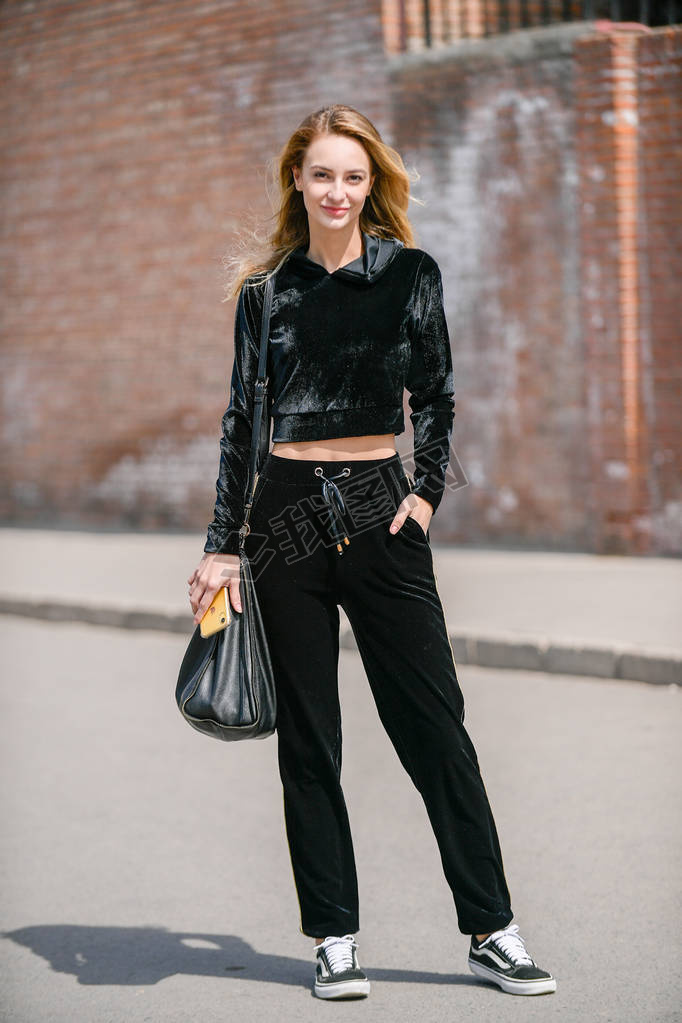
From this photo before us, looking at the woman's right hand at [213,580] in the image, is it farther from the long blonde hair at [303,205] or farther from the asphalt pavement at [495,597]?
the asphalt pavement at [495,597]

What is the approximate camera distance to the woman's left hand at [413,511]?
344cm

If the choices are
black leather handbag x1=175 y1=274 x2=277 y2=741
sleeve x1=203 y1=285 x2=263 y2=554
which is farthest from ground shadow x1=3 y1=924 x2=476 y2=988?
sleeve x1=203 y1=285 x2=263 y2=554

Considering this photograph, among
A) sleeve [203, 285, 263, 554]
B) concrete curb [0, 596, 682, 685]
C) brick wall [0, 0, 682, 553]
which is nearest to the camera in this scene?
sleeve [203, 285, 263, 554]

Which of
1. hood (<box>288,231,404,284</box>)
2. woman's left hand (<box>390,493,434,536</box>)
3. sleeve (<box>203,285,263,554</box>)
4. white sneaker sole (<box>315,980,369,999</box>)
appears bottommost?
white sneaker sole (<box>315,980,369,999</box>)

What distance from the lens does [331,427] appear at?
3.45 meters

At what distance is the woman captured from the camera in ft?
11.3

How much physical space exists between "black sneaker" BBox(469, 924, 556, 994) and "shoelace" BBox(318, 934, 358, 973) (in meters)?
0.30

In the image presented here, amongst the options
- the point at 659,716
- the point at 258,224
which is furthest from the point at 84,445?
the point at 258,224

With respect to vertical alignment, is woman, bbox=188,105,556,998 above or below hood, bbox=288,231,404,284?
below

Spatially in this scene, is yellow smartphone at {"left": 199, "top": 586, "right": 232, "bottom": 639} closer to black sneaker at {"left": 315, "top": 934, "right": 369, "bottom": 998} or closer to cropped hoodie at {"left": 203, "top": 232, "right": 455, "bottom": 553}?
cropped hoodie at {"left": 203, "top": 232, "right": 455, "bottom": 553}

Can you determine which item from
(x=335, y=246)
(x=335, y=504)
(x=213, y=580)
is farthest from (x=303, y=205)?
(x=213, y=580)

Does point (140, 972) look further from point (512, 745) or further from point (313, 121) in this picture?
point (512, 745)

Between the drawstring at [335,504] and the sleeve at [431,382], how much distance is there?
20cm

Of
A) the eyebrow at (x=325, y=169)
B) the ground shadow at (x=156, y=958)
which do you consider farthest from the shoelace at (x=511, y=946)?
the eyebrow at (x=325, y=169)
